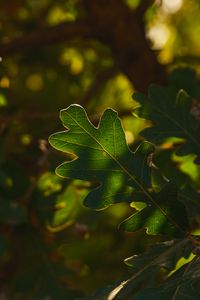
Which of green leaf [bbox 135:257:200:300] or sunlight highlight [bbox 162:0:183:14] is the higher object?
sunlight highlight [bbox 162:0:183:14]

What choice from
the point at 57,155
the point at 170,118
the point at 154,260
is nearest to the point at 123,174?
the point at 154,260

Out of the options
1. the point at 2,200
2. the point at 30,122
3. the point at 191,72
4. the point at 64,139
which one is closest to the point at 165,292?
the point at 64,139

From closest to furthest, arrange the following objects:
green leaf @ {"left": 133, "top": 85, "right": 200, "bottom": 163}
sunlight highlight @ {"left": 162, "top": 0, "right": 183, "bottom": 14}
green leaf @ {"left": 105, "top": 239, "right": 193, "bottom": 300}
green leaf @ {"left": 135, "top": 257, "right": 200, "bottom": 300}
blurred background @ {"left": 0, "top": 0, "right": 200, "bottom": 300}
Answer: green leaf @ {"left": 135, "top": 257, "right": 200, "bottom": 300}
green leaf @ {"left": 105, "top": 239, "right": 193, "bottom": 300}
green leaf @ {"left": 133, "top": 85, "right": 200, "bottom": 163}
blurred background @ {"left": 0, "top": 0, "right": 200, "bottom": 300}
sunlight highlight @ {"left": 162, "top": 0, "right": 183, "bottom": 14}

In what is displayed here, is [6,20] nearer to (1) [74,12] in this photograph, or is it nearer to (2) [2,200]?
(1) [74,12]

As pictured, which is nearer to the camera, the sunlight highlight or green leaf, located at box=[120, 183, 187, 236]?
green leaf, located at box=[120, 183, 187, 236]

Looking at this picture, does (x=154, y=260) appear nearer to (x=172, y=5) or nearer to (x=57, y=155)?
(x=57, y=155)

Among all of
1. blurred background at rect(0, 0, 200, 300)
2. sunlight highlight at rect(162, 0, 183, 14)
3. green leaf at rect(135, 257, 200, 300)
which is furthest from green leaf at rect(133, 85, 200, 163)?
sunlight highlight at rect(162, 0, 183, 14)

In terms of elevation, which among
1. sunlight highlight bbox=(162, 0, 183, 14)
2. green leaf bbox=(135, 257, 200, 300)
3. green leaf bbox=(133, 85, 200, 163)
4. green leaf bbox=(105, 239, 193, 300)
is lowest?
green leaf bbox=(135, 257, 200, 300)

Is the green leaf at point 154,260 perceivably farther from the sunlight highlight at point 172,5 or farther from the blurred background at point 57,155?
the sunlight highlight at point 172,5

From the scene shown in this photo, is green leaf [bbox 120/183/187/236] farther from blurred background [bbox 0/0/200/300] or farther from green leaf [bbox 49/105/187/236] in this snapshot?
blurred background [bbox 0/0/200/300]
